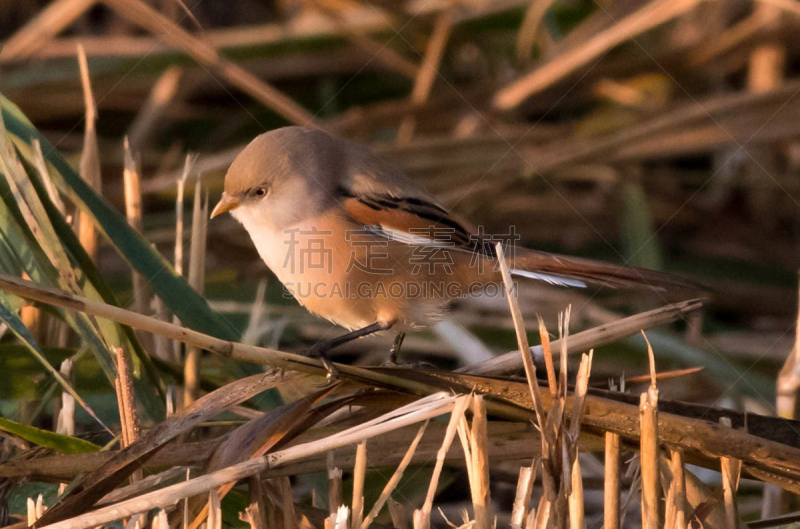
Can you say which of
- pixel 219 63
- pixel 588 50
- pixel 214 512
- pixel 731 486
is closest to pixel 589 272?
pixel 731 486

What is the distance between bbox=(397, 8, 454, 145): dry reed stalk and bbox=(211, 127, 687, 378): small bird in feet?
7.68

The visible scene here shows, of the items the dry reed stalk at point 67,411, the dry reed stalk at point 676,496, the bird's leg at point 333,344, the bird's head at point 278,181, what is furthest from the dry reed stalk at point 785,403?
the dry reed stalk at point 67,411

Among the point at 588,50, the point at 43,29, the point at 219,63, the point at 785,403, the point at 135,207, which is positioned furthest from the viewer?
the point at 43,29

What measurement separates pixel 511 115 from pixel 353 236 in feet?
9.46

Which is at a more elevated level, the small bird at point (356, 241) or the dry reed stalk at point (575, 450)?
the small bird at point (356, 241)

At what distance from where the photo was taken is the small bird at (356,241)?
8.63 ft

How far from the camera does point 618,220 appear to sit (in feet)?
17.4

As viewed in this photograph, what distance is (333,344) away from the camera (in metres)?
2.45

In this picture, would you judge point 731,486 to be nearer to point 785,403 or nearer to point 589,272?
point 785,403

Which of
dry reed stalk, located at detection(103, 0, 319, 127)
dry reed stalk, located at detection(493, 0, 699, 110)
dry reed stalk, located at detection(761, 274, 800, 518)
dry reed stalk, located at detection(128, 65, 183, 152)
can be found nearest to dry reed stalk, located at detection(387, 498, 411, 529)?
dry reed stalk, located at detection(761, 274, 800, 518)

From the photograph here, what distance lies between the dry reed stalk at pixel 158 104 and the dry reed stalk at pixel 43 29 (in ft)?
2.14

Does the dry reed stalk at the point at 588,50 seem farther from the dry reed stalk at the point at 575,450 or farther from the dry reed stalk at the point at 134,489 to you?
the dry reed stalk at the point at 134,489

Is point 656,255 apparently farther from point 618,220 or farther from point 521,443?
point 521,443

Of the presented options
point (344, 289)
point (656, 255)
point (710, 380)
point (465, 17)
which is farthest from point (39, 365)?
point (465, 17)
